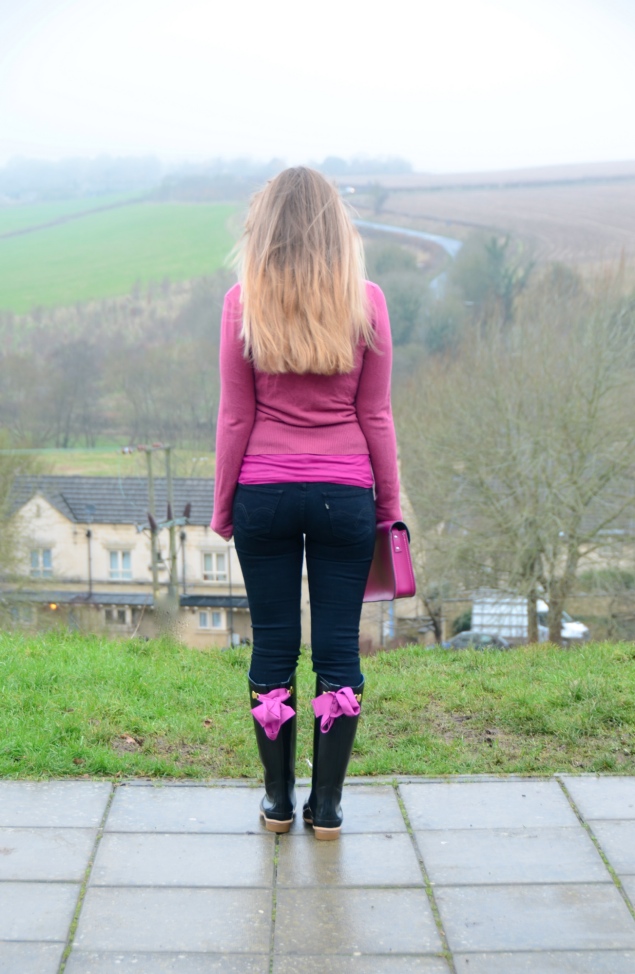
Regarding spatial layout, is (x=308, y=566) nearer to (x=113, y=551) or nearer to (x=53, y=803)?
(x=53, y=803)

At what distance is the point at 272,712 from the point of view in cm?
279

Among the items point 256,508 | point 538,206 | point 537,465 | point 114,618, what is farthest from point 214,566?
point 256,508

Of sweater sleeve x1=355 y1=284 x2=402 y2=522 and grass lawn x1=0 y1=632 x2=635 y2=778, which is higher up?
sweater sleeve x1=355 y1=284 x2=402 y2=522

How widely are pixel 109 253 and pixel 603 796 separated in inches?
2114

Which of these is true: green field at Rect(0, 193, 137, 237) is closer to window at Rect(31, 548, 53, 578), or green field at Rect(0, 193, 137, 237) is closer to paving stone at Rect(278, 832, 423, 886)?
window at Rect(31, 548, 53, 578)

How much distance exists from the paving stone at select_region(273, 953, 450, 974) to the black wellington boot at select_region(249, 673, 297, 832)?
63 cm

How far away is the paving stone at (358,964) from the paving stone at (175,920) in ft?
0.29

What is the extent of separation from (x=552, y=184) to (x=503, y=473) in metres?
29.1

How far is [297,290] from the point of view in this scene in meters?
2.57

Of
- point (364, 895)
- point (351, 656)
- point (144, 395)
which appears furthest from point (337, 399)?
point (144, 395)

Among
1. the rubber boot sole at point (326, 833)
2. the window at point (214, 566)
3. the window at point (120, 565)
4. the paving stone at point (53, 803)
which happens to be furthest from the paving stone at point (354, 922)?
the window at point (120, 565)

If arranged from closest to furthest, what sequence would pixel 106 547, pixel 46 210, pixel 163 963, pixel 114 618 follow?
pixel 163 963 → pixel 114 618 → pixel 106 547 → pixel 46 210

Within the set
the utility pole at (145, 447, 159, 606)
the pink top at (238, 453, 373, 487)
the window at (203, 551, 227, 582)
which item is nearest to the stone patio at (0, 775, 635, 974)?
the pink top at (238, 453, 373, 487)

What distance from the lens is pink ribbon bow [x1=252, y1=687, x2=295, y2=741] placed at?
2.79 m
